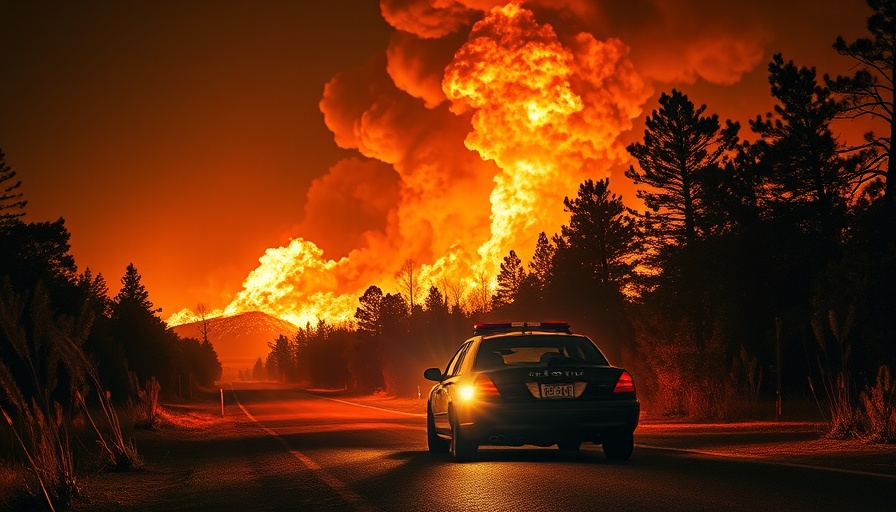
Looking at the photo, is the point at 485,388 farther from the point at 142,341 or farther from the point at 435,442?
the point at 142,341

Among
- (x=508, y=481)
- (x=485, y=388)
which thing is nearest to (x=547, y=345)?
(x=485, y=388)

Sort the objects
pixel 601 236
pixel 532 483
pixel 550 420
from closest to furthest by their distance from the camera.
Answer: pixel 532 483 → pixel 550 420 → pixel 601 236

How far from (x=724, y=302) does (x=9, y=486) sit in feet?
126

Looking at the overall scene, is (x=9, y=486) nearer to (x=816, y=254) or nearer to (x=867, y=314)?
(x=867, y=314)

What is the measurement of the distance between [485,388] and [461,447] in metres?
0.97

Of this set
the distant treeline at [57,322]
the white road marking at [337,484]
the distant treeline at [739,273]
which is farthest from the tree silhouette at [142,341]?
the white road marking at [337,484]

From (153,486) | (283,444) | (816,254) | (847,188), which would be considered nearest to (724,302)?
(816,254)

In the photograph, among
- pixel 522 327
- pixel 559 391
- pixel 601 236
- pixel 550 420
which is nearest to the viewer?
pixel 550 420

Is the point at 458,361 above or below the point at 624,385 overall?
above

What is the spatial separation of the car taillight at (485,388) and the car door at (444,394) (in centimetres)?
122

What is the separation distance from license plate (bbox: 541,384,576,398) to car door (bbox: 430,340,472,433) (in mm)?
1834

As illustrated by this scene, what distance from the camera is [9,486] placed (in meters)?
12.1

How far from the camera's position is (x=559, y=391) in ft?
40.4

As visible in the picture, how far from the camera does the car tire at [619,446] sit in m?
12.7
